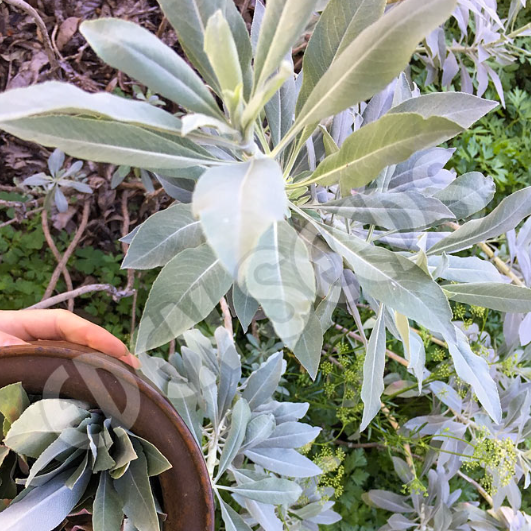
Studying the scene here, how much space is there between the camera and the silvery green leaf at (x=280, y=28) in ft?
1.46

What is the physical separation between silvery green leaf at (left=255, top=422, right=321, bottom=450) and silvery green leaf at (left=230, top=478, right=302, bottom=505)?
0.10 metres

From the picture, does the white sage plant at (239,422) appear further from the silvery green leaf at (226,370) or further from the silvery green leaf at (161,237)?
the silvery green leaf at (161,237)

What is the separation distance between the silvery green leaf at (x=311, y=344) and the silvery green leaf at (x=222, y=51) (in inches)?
13.8

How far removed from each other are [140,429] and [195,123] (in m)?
0.44

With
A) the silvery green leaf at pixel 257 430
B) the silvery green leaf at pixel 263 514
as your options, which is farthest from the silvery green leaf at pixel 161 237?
the silvery green leaf at pixel 263 514

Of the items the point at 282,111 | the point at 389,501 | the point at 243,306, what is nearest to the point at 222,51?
the point at 282,111

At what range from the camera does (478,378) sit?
0.72 metres

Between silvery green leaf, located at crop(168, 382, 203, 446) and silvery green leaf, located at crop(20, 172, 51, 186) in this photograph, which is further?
silvery green leaf, located at crop(20, 172, 51, 186)

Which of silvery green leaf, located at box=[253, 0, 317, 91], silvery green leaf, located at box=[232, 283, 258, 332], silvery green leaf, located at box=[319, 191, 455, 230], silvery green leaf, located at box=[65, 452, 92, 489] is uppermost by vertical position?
silvery green leaf, located at box=[253, 0, 317, 91]

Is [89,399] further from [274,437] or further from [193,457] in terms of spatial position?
[274,437]

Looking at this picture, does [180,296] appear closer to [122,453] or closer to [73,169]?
[122,453]

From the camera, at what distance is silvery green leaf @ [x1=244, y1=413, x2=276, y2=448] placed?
934 millimetres

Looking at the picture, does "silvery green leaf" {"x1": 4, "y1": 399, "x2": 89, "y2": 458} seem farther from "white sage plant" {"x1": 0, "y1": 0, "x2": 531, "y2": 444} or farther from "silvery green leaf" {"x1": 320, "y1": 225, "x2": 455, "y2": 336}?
"silvery green leaf" {"x1": 320, "y1": 225, "x2": 455, "y2": 336}

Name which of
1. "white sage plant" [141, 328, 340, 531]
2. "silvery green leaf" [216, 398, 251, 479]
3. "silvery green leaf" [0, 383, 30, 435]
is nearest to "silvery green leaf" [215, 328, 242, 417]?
"white sage plant" [141, 328, 340, 531]
